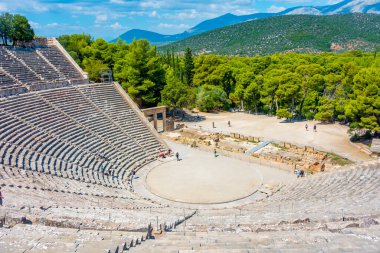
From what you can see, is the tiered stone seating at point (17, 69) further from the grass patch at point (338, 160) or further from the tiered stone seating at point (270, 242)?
the grass patch at point (338, 160)

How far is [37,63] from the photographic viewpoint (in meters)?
36.1

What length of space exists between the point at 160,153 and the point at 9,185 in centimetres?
1528

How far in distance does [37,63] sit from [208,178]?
24473 millimetres

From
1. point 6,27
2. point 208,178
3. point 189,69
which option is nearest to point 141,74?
point 6,27

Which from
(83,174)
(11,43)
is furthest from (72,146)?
(11,43)

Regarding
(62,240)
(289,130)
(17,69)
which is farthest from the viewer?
(289,130)

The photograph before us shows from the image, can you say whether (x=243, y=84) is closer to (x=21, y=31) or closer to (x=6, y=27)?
(x=21, y=31)

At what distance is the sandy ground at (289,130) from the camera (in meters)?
31.4

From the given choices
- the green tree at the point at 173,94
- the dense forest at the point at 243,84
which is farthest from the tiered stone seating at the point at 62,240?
the green tree at the point at 173,94

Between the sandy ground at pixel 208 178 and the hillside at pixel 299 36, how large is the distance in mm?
118242

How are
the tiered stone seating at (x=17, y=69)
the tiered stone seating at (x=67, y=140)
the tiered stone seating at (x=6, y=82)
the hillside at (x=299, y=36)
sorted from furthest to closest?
the hillside at (x=299, y=36), the tiered stone seating at (x=17, y=69), the tiered stone seating at (x=6, y=82), the tiered stone seating at (x=67, y=140)

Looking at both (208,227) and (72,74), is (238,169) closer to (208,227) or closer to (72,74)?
(208,227)

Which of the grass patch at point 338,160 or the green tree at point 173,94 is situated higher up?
the green tree at point 173,94

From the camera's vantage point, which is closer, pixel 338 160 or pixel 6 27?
pixel 338 160
